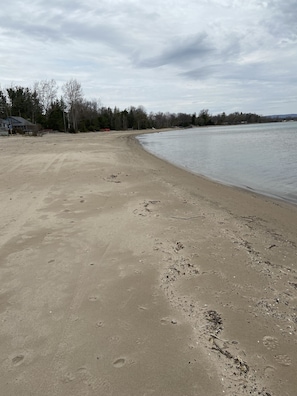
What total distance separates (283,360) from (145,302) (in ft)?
4.74

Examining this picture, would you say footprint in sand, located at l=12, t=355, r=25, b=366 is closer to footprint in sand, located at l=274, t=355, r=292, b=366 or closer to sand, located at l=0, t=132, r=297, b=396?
sand, located at l=0, t=132, r=297, b=396

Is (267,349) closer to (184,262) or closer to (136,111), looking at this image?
(184,262)

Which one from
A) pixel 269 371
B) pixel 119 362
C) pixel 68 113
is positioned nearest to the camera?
pixel 269 371

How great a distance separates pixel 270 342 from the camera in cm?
275

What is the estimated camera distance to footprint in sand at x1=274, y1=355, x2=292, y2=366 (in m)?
2.52

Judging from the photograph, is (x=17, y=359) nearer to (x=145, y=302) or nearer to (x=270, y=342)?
(x=145, y=302)

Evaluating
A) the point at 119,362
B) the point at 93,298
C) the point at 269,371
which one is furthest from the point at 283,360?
the point at 93,298

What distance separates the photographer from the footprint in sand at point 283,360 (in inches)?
99.0

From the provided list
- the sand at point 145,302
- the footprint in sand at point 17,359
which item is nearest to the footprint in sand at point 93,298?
the sand at point 145,302

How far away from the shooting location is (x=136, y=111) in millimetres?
114500

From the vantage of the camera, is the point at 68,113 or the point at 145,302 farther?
the point at 68,113

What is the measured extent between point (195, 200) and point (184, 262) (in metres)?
4.20

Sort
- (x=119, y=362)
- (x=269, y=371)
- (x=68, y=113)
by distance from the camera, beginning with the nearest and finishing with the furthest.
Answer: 1. (x=269, y=371)
2. (x=119, y=362)
3. (x=68, y=113)

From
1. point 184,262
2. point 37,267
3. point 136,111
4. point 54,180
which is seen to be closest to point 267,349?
point 184,262
